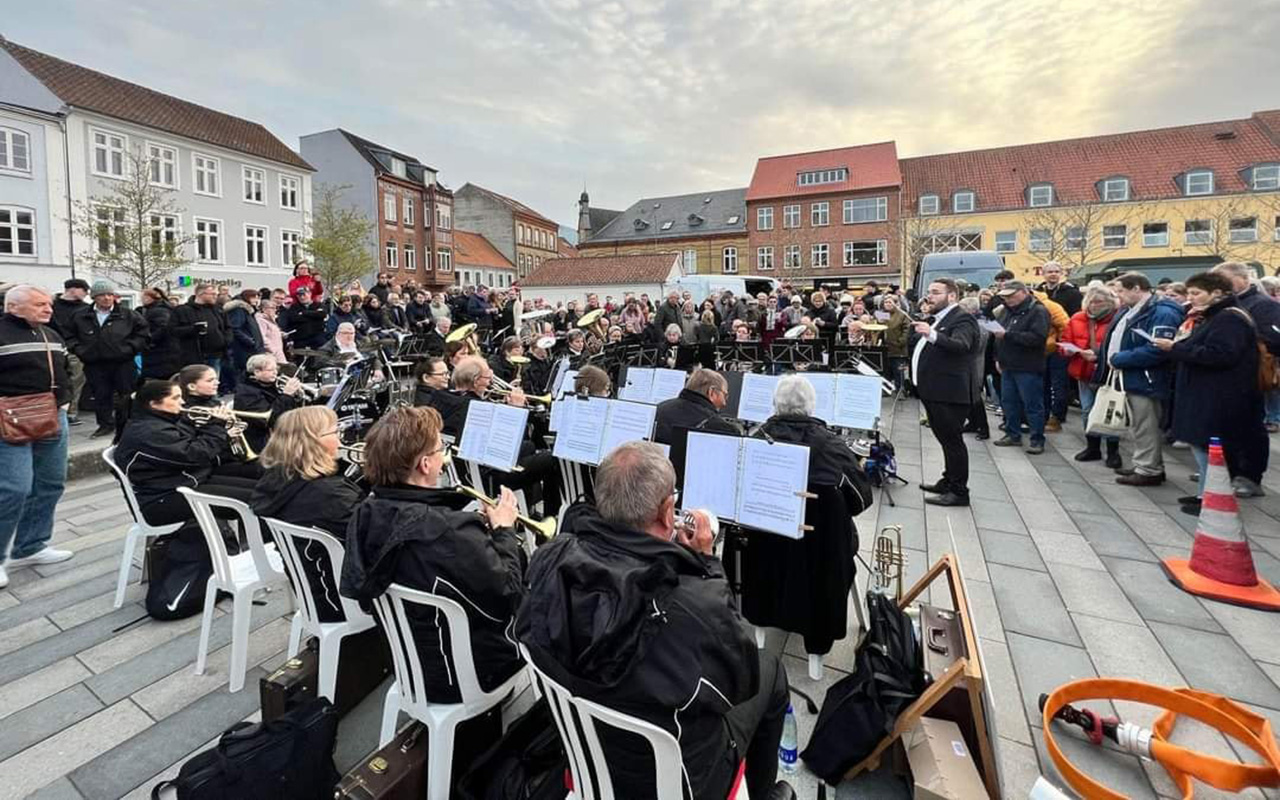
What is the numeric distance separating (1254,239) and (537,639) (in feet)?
143

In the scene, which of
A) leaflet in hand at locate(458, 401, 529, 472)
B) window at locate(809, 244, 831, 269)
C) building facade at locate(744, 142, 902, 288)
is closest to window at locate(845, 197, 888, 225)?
building facade at locate(744, 142, 902, 288)

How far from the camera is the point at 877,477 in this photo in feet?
20.2

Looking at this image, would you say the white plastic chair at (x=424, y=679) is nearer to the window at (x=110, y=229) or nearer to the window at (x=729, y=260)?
the window at (x=110, y=229)

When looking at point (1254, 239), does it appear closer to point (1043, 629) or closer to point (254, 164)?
point (1043, 629)

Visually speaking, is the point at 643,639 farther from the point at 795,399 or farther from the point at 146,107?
the point at 146,107

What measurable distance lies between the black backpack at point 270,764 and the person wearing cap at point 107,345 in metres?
7.16

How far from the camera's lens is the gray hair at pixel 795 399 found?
3420 millimetres

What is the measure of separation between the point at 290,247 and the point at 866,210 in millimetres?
35189

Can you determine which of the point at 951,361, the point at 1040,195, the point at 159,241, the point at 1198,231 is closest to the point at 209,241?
the point at 159,241

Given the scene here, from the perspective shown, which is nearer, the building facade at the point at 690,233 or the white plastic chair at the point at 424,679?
the white plastic chair at the point at 424,679

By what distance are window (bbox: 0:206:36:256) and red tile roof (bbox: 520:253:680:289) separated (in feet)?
74.4

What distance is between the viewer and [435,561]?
222 centimetres

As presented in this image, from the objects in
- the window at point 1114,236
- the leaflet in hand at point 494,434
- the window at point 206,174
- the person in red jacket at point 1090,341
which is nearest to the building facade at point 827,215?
the window at point 1114,236

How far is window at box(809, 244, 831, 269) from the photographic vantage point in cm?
4256
